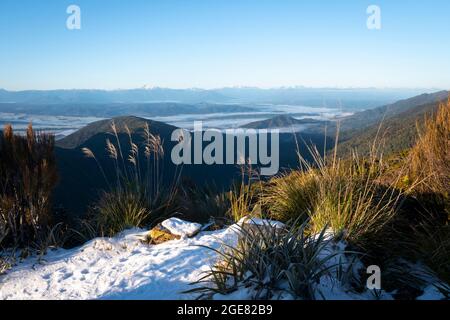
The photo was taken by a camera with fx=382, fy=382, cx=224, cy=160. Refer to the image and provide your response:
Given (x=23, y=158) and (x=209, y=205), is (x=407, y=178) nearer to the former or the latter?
(x=209, y=205)

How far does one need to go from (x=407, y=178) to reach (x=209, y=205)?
3.27m

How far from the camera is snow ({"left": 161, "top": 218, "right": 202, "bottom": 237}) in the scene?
545cm

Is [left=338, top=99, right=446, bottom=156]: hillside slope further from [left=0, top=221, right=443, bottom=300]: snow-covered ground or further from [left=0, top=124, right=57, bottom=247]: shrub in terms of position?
[left=0, top=124, right=57, bottom=247]: shrub

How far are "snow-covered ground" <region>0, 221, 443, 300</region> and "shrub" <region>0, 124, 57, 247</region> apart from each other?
2.17ft

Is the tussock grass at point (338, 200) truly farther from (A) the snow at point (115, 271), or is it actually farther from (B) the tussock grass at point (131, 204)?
(B) the tussock grass at point (131, 204)

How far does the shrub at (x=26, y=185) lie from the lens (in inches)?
223

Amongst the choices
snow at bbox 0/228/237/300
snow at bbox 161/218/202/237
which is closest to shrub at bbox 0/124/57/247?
snow at bbox 0/228/237/300

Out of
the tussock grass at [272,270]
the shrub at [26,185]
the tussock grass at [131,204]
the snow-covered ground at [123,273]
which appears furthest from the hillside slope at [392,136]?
the shrub at [26,185]

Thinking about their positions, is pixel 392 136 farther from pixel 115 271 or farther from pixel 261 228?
pixel 115 271

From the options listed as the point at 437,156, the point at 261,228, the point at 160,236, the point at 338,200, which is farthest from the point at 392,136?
the point at 261,228

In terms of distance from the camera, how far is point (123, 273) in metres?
4.38

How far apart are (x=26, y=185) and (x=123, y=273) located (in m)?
2.31

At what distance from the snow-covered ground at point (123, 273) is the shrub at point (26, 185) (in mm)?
663
